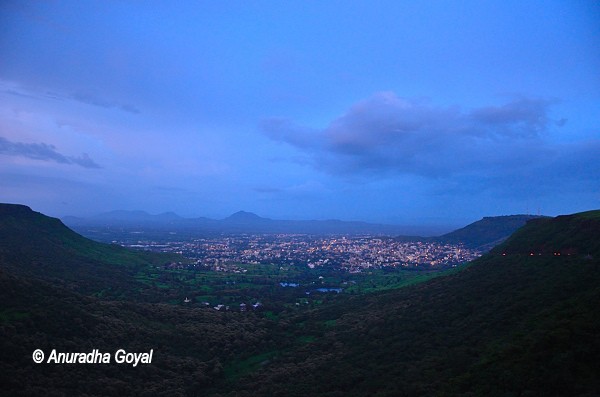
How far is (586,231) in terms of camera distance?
98.1 feet

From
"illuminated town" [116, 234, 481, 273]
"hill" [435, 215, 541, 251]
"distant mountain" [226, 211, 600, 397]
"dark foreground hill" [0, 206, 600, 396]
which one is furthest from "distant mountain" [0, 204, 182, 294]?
"hill" [435, 215, 541, 251]

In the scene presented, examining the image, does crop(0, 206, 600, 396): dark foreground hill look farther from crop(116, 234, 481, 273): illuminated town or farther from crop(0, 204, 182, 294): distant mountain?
crop(116, 234, 481, 273): illuminated town

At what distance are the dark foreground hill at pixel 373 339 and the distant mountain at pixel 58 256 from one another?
2008cm

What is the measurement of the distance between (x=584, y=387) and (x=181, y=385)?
70.4 ft

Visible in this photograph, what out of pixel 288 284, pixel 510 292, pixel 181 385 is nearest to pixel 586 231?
pixel 510 292

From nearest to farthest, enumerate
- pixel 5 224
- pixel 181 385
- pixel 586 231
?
pixel 181 385, pixel 586 231, pixel 5 224

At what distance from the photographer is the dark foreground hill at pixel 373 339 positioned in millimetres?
14969

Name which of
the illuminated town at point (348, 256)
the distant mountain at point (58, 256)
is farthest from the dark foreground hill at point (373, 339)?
the illuminated town at point (348, 256)

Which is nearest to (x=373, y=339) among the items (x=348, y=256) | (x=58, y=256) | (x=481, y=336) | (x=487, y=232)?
(x=481, y=336)

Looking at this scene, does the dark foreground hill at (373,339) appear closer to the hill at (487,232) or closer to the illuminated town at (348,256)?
the illuminated town at (348,256)

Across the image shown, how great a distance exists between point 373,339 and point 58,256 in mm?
56245

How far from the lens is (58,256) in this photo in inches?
2312

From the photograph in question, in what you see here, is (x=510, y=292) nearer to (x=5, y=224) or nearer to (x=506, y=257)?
(x=506, y=257)

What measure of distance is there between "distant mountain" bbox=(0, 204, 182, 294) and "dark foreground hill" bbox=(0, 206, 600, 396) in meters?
20.1
